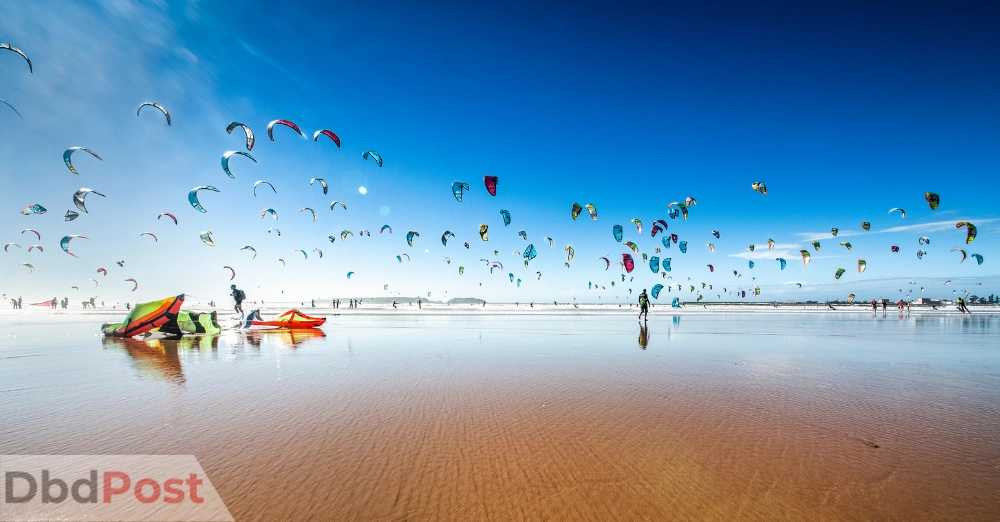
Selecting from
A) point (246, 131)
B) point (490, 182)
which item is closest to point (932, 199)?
point (490, 182)

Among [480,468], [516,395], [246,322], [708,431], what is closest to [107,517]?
[480,468]

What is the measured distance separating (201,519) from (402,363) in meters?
6.51

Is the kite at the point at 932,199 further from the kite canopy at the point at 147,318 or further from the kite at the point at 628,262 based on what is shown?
the kite canopy at the point at 147,318

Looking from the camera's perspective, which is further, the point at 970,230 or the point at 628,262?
the point at 628,262

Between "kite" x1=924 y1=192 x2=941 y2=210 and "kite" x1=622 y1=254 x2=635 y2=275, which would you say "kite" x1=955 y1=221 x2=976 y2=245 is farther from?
"kite" x1=622 y1=254 x2=635 y2=275

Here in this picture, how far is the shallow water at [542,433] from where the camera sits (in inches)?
118

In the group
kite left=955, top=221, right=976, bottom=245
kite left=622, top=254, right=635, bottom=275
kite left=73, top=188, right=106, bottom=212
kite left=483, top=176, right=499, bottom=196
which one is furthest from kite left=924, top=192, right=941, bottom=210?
kite left=73, top=188, right=106, bottom=212

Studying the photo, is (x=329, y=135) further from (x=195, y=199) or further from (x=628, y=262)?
(x=628, y=262)

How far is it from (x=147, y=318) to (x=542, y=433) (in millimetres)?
16709

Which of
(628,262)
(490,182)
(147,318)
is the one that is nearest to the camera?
(147,318)

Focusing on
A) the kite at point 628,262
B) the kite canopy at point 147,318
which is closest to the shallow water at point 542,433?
the kite canopy at point 147,318

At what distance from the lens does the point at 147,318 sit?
14.5m

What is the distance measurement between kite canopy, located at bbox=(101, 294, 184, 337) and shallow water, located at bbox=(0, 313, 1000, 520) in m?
5.95

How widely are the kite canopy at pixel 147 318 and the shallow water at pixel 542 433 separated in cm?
595
